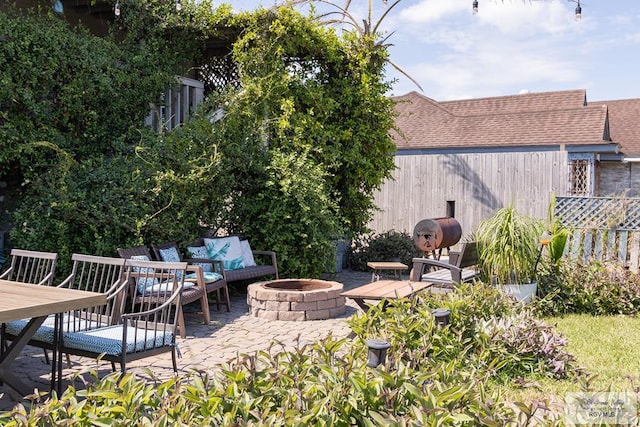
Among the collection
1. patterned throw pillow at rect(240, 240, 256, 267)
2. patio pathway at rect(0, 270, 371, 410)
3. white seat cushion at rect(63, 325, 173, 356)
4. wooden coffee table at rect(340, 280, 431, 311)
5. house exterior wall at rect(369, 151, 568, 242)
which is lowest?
patio pathway at rect(0, 270, 371, 410)

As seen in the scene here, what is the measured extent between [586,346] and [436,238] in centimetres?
545

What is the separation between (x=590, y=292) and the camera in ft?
23.5

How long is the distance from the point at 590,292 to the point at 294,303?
3.61 metres

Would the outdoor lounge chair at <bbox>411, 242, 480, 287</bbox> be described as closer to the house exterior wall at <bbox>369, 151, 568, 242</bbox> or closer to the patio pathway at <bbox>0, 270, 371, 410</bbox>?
the patio pathway at <bbox>0, 270, 371, 410</bbox>

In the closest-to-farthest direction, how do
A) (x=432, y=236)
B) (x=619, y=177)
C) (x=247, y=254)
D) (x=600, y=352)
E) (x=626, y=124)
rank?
(x=600, y=352), (x=247, y=254), (x=432, y=236), (x=619, y=177), (x=626, y=124)

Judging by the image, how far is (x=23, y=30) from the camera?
7492mm

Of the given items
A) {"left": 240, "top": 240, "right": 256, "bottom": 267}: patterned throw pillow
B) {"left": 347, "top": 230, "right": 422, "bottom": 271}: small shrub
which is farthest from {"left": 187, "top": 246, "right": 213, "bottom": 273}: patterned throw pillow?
{"left": 347, "top": 230, "right": 422, "bottom": 271}: small shrub

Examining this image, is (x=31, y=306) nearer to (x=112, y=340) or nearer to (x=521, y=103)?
(x=112, y=340)

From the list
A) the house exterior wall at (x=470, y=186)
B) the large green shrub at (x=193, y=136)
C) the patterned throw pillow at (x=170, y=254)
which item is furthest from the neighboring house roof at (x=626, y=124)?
the patterned throw pillow at (x=170, y=254)

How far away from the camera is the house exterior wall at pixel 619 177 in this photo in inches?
716

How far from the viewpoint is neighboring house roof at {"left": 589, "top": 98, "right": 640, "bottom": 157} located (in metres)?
20.0

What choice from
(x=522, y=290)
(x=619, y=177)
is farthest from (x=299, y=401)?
(x=619, y=177)

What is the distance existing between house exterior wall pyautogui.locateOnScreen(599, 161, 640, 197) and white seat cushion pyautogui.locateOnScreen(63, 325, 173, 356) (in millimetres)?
17040

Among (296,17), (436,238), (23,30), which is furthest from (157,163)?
(436,238)
